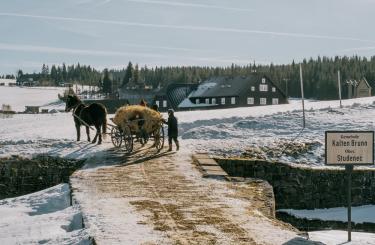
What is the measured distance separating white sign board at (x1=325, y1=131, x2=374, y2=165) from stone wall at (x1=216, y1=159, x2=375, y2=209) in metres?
8.04

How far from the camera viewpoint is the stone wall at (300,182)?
1961cm

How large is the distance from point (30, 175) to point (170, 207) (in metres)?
9.74

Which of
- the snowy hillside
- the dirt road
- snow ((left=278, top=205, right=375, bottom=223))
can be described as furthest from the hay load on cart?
snow ((left=278, top=205, right=375, bottom=223))

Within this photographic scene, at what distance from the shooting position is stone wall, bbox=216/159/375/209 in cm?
1961

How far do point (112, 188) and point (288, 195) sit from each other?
7766mm

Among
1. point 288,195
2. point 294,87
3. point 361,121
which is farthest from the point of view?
point 294,87

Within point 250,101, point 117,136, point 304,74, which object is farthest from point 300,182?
point 304,74

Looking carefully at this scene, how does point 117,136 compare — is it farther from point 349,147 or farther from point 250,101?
point 250,101

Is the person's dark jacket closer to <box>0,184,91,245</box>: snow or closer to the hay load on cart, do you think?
the hay load on cart

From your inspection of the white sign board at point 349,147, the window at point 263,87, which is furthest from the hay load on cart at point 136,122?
the window at point 263,87

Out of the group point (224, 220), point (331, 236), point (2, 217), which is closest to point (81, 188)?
point (2, 217)

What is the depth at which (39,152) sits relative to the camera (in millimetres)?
21281

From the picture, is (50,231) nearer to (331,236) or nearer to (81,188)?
(81,188)

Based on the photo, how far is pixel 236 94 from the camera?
86562 mm
